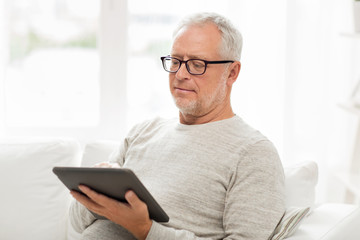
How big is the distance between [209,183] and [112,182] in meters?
0.38

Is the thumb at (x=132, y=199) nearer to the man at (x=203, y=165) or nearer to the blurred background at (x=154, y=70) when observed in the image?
the man at (x=203, y=165)

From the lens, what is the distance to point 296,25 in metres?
2.76

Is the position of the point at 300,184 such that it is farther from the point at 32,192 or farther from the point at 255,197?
the point at 32,192

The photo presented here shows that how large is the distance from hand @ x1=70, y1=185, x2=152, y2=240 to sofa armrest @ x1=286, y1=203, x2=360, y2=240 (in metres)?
0.43

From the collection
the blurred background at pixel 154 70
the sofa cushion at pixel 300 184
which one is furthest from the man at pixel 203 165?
the blurred background at pixel 154 70

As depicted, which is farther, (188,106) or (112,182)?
(188,106)

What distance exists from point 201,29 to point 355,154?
1314mm

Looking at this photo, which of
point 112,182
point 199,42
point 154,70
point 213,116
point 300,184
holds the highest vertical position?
point 199,42

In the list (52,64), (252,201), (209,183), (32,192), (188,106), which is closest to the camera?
(252,201)

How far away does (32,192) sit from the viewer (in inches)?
80.9

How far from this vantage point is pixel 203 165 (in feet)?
5.24

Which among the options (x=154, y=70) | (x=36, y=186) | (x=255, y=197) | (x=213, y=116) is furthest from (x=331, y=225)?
(x=154, y=70)

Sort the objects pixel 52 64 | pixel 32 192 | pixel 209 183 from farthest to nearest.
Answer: pixel 52 64, pixel 32 192, pixel 209 183

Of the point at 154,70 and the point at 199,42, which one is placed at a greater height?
the point at 199,42
